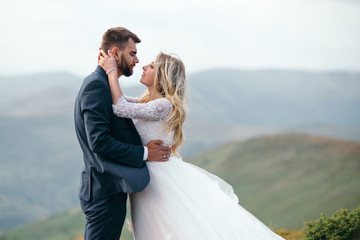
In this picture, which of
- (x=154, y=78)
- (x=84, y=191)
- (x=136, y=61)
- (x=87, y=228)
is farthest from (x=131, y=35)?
(x=87, y=228)

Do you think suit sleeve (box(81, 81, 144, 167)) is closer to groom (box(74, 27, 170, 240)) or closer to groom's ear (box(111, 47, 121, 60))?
groom (box(74, 27, 170, 240))

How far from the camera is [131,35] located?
14.0 feet

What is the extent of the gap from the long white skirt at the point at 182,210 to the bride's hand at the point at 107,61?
117cm

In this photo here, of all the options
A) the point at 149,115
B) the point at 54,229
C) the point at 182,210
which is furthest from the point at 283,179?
the point at 149,115

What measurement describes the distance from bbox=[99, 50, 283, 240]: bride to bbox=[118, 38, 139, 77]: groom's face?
0.42ft

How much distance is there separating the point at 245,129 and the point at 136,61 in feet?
597

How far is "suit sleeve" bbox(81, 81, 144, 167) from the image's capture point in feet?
12.2

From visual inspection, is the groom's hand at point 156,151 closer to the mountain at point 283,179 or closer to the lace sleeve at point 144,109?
the lace sleeve at point 144,109

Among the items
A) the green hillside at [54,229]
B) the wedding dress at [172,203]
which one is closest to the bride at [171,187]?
the wedding dress at [172,203]

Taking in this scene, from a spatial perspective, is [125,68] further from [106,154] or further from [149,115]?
[106,154]

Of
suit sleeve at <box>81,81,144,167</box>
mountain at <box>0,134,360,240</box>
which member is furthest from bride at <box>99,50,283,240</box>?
mountain at <box>0,134,360,240</box>

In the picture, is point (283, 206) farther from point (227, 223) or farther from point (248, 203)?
point (227, 223)

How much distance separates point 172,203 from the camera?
426 cm

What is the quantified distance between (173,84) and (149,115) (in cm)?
49
